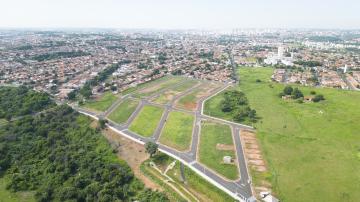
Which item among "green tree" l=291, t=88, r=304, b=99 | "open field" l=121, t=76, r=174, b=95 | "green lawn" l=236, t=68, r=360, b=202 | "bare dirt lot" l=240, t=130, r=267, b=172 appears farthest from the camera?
"open field" l=121, t=76, r=174, b=95

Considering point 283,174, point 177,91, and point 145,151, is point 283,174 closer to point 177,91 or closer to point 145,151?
point 145,151

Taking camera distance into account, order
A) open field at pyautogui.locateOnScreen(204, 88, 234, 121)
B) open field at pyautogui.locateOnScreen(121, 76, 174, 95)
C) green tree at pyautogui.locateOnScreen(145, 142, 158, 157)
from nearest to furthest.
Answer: green tree at pyautogui.locateOnScreen(145, 142, 158, 157) → open field at pyautogui.locateOnScreen(204, 88, 234, 121) → open field at pyautogui.locateOnScreen(121, 76, 174, 95)

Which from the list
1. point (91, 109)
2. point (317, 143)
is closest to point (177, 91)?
point (91, 109)

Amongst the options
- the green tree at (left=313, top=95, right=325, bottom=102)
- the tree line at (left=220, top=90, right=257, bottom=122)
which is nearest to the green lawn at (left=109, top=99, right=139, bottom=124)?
the tree line at (left=220, top=90, right=257, bottom=122)

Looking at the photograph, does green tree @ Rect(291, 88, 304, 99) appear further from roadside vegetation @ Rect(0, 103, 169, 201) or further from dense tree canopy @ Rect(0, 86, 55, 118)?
dense tree canopy @ Rect(0, 86, 55, 118)

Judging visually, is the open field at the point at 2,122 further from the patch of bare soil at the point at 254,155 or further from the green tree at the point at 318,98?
the green tree at the point at 318,98

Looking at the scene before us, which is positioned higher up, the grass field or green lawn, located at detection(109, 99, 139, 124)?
the grass field

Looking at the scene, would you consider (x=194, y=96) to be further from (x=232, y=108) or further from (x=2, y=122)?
(x=2, y=122)
